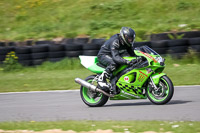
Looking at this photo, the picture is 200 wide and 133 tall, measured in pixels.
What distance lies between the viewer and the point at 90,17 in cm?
2058

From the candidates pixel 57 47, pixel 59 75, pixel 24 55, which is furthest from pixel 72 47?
pixel 24 55

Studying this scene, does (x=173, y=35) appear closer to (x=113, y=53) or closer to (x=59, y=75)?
(x=59, y=75)

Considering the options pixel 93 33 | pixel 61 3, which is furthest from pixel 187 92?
pixel 61 3

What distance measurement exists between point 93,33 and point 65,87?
6.77 m

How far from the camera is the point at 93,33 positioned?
17031mm

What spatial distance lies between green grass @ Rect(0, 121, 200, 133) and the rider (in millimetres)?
1624

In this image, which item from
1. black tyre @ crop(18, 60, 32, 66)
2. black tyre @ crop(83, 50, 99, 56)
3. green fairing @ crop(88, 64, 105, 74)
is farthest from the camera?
black tyre @ crop(18, 60, 32, 66)

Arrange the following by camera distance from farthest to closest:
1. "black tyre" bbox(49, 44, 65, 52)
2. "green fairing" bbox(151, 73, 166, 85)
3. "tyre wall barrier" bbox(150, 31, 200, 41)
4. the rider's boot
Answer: "black tyre" bbox(49, 44, 65, 52), "tyre wall barrier" bbox(150, 31, 200, 41), the rider's boot, "green fairing" bbox(151, 73, 166, 85)

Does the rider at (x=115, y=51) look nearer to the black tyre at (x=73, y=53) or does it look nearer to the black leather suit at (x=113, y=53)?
the black leather suit at (x=113, y=53)

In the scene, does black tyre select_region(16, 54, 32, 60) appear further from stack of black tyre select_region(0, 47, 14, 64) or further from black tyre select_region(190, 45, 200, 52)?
black tyre select_region(190, 45, 200, 52)

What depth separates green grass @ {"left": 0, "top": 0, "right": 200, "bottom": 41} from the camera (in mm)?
17391

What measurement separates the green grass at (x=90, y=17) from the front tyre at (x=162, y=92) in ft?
25.2

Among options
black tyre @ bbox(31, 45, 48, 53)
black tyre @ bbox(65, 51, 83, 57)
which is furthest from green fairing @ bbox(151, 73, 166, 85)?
black tyre @ bbox(31, 45, 48, 53)

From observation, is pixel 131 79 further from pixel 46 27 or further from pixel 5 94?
pixel 46 27
